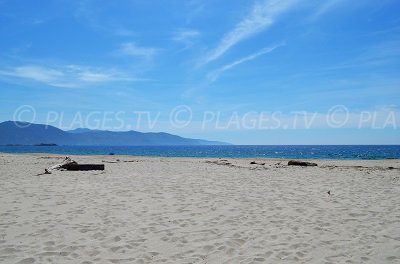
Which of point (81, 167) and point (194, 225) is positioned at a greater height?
point (81, 167)

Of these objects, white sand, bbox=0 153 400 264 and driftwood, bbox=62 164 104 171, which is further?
driftwood, bbox=62 164 104 171

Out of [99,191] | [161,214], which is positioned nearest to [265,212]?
[161,214]

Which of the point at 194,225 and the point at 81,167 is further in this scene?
the point at 81,167

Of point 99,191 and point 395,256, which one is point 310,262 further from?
point 99,191

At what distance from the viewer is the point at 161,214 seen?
841 cm

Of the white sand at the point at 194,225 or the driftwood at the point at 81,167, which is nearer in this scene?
the white sand at the point at 194,225

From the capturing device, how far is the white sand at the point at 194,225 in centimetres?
575

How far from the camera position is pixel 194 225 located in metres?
7.50

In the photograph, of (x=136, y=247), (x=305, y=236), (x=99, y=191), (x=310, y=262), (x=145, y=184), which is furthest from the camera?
(x=145, y=184)

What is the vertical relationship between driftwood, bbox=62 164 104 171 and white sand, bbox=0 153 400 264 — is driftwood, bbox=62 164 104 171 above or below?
above

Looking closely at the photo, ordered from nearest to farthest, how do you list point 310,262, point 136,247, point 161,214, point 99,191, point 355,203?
1. point 310,262
2. point 136,247
3. point 161,214
4. point 355,203
5. point 99,191

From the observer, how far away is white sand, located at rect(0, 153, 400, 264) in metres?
5.75

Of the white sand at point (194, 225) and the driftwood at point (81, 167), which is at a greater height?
the driftwood at point (81, 167)

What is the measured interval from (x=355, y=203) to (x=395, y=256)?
451cm
